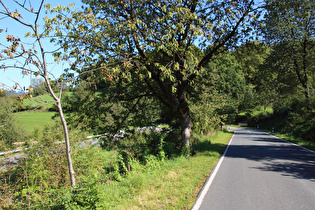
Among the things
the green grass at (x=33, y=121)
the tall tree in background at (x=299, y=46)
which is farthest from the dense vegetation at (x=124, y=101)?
the green grass at (x=33, y=121)

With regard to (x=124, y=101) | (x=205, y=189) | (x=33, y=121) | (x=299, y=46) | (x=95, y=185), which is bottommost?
(x=205, y=189)

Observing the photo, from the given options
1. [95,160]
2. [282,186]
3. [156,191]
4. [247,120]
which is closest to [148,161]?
[95,160]

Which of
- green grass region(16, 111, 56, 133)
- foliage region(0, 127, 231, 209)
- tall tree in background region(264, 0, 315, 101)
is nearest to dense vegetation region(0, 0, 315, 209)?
foliage region(0, 127, 231, 209)

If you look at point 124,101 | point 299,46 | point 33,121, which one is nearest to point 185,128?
point 124,101

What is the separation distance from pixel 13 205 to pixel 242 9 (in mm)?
11054

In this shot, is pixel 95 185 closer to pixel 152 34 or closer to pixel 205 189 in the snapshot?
pixel 205 189

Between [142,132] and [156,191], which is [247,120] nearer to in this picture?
[142,132]

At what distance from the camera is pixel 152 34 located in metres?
8.34

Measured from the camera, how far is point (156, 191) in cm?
612

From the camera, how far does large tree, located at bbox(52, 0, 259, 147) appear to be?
750 cm

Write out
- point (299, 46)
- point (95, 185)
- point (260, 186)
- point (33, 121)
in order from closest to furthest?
point (95, 185) < point (260, 186) < point (299, 46) < point (33, 121)

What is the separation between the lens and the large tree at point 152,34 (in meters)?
7.50

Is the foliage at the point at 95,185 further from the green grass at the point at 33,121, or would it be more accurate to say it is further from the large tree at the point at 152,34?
the green grass at the point at 33,121

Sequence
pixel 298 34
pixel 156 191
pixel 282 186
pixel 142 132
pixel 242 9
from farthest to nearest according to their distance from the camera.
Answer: pixel 298 34 < pixel 142 132 < pixel 242 9 < pixel 282 186 < pixel 156 191
